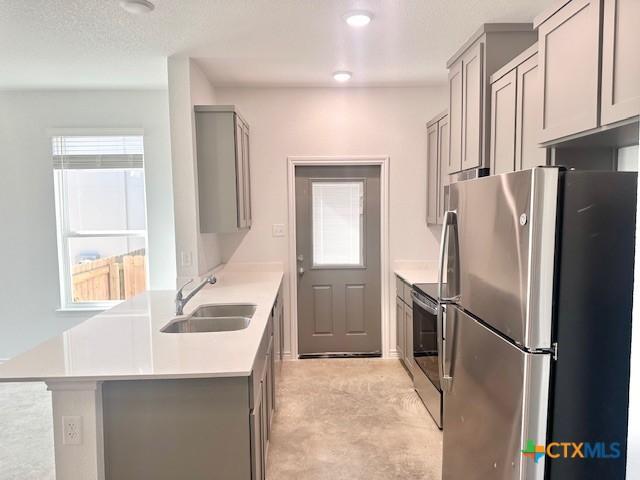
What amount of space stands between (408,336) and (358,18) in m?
2.52

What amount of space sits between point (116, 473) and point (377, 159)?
3.35 meters

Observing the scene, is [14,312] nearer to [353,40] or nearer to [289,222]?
[289,222]

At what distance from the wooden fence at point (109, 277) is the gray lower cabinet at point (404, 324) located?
253 cm

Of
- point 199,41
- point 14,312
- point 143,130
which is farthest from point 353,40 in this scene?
point 14,312

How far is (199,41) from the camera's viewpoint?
2957 mm

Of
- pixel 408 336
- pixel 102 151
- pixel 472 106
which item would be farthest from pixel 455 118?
pixel 102 151

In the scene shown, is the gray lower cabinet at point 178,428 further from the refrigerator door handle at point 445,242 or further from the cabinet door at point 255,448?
the refrigerator door handle at point 445,242

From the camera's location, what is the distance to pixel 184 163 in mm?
3297

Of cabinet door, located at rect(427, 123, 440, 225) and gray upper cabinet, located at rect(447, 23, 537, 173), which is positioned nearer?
gray upper cabinet, located at rect(447, 23, 537, 173)

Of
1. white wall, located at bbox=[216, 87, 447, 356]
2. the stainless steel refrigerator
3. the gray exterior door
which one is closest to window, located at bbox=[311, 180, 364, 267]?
→ the gray exterior door

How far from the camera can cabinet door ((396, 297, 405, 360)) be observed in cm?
400

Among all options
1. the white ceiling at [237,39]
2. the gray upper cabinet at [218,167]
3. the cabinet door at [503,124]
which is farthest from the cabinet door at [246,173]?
the cabinet door at [503,124]

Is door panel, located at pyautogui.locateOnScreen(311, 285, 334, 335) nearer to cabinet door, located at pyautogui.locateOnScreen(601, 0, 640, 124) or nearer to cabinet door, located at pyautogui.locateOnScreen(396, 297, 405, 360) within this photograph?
cabinet door, located at pyautogui.locateOnScreen(396, 297, 405, 360)

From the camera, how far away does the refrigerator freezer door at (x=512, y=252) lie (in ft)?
4.33
